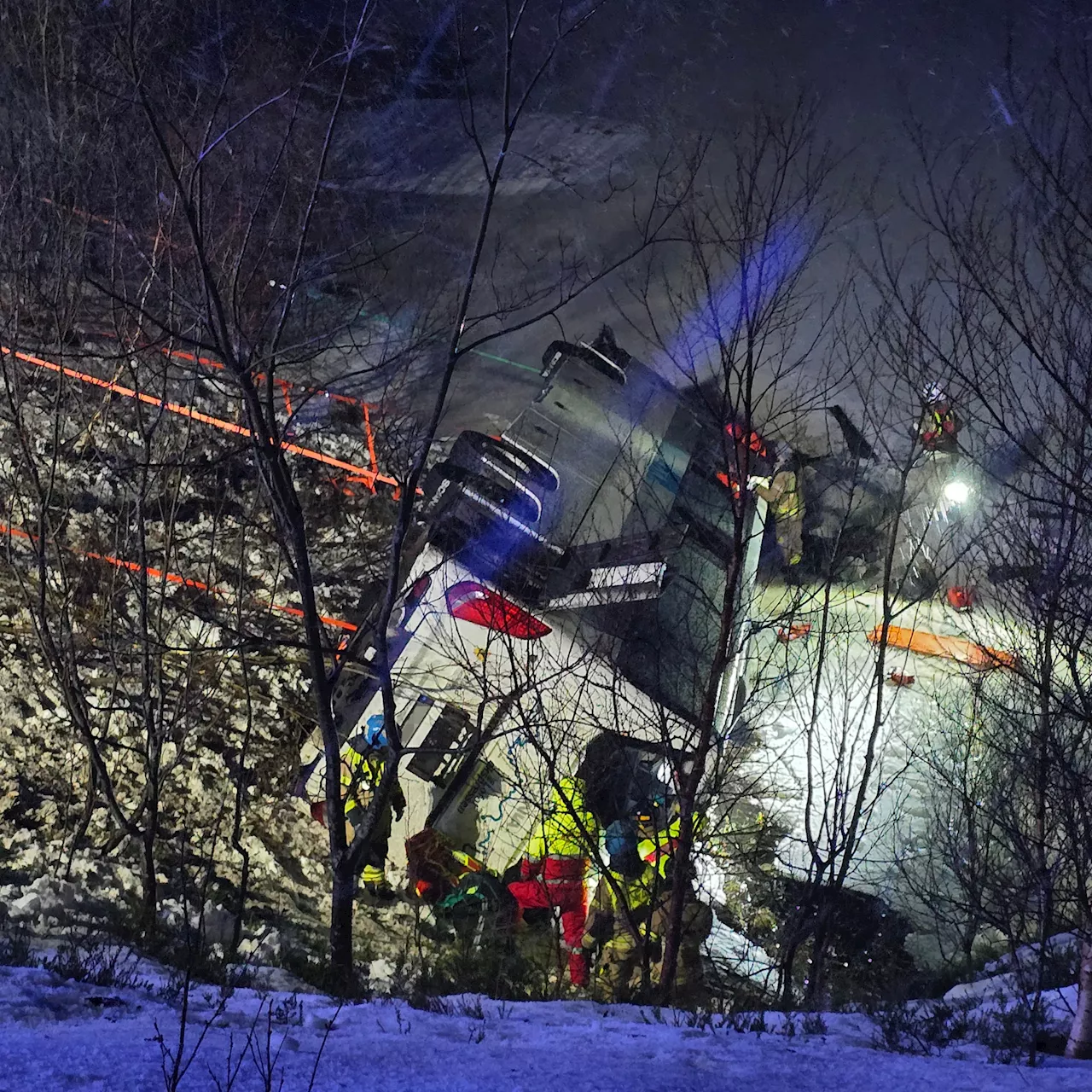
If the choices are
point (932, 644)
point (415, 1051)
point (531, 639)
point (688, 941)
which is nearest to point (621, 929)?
point (688, 941)

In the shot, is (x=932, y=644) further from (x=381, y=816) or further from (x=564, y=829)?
(x=381, y=816)

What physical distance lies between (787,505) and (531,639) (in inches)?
214

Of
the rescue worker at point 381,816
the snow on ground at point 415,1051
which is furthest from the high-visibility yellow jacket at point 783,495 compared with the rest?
the snow on ground at point 415,1051

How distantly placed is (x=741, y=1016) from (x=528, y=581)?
15.5ft

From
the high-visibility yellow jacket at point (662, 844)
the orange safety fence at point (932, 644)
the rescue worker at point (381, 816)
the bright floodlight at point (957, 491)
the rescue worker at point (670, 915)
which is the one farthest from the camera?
the bright floodlight at point (957, 491)

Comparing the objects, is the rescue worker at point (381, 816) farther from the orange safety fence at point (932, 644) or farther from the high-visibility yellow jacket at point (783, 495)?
the orange safety fence at point (932, 644)

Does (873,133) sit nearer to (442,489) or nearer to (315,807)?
(442,489)

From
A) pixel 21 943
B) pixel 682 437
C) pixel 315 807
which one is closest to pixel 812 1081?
pixel 21 943

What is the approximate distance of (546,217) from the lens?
51.9 feet

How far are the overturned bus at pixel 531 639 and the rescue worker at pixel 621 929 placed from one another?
874 millimetres

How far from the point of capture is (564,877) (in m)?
7.84

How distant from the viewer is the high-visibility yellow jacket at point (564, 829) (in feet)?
24.7

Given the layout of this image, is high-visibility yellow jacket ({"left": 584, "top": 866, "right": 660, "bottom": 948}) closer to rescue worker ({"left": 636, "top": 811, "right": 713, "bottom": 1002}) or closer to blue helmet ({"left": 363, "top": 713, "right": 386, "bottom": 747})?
rescue worker ({"left": 636, "top": 811, "right": 713, "bottom": 1002})

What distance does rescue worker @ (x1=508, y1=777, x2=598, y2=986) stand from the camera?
25.9ft
